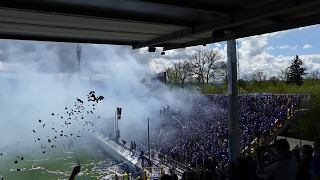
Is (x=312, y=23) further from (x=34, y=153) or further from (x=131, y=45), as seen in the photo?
(x=34, y=153)

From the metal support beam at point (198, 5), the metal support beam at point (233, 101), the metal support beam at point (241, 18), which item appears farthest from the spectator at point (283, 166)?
the metal support beam at point (233, 101)

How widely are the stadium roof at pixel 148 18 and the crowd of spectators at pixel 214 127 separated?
16.4 feet

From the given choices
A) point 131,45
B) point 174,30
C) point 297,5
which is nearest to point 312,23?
point 297,5

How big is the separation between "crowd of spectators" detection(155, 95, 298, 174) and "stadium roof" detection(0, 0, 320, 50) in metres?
5.01

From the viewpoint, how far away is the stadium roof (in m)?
5.07

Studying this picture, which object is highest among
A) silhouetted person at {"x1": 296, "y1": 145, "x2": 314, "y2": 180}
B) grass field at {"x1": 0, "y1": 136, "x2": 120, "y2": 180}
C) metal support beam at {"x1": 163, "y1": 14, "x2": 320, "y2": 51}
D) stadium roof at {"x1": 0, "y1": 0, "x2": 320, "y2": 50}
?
Result: stadium roof at {"x1": 0, "y1": 0, "x2": 320, "y2": 50}

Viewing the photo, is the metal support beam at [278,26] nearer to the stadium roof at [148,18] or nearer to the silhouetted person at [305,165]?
the stadium roof at [148,18]

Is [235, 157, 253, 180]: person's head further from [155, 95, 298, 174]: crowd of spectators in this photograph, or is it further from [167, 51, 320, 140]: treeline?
[167, 51, 320, 140]: treeline

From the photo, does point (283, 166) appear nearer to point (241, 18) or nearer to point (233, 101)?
point (241, 18)

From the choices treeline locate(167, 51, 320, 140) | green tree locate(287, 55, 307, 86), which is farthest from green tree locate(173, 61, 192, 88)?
green tree locate(287, 55, 307, 86)

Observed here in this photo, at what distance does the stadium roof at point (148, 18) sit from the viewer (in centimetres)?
507

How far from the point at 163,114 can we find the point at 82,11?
32.2 m

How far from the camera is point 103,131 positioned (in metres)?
36.7

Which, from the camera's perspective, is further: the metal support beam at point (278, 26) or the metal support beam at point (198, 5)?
the metal support beam at point (278, 26)
